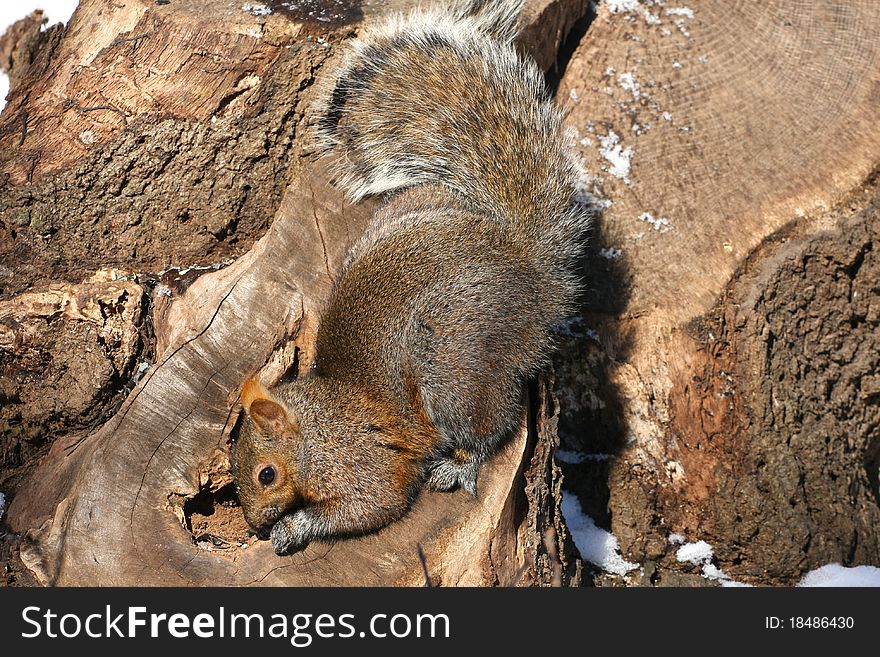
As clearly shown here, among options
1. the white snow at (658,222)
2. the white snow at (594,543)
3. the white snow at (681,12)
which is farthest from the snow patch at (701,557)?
the white snow at (681,12)

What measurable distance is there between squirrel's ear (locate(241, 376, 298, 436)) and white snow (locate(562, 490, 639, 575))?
4.41ft

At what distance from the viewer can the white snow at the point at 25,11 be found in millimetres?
3406

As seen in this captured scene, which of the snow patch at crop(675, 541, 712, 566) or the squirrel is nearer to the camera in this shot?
the squirrel

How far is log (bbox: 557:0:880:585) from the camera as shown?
8.92 ft

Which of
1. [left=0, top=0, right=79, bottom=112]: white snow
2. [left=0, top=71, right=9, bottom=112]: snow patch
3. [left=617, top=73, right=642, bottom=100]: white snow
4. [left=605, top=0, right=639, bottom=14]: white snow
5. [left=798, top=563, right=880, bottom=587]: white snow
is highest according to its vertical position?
[left=0, top=0, right=79, bottom=112]: white snow

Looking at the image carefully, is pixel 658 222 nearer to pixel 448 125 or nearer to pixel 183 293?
pixel 448 125

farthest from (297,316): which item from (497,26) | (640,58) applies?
(640,58)

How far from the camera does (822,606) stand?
237cm

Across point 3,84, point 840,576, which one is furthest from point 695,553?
point 3,84

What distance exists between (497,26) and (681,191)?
0.87 metres

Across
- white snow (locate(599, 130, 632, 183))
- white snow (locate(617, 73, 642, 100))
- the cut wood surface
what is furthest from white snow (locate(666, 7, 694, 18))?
white snow (locate(599, 130, 632, 183))

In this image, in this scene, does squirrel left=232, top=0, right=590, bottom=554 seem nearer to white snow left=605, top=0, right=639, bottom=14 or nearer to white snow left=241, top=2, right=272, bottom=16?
white snow left=241, top=2, right=272, bottom=16

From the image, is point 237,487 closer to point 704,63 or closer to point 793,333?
point 793,333

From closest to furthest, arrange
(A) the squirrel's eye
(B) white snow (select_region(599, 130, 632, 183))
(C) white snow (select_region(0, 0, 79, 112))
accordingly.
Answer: (A) the squirrel's eye
(B) white snow (select_region(599, 130, 632, 183))
(C) white snow (select_region(0, 0, 79, 112))
